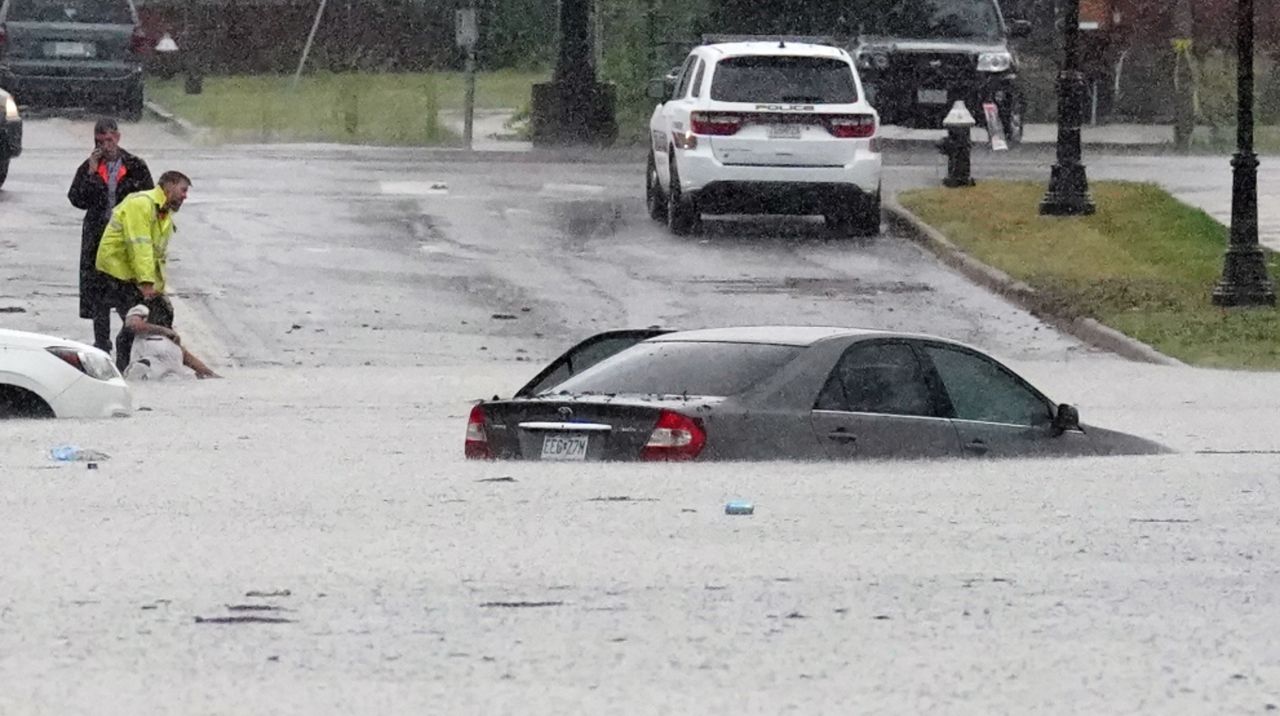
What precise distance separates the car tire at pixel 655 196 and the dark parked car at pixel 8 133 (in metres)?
6.35

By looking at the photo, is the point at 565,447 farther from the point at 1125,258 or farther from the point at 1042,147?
the point at 1042,147

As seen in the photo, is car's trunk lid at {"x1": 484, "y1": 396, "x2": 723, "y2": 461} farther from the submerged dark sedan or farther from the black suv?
the black suv

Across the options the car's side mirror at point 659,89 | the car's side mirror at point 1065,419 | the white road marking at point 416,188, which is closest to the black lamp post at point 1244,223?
the car's side mirror at point 659,89

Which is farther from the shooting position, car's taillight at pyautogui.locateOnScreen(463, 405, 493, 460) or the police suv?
the police suv

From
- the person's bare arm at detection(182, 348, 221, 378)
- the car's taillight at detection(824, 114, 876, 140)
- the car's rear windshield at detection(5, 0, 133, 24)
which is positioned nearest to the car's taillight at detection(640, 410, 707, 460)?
the person's bare arm at detection(182, 348, 221, 378)

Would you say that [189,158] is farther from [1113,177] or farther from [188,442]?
[188,442]

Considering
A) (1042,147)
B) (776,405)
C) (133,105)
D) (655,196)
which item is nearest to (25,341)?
(776,405)

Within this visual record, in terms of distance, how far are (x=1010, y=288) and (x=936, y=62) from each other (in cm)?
1328

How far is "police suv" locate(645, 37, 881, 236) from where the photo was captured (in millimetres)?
26859

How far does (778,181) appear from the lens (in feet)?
88.2

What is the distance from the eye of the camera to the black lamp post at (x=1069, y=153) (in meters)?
27.8

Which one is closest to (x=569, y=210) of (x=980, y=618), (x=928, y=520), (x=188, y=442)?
(x=188, y=442)

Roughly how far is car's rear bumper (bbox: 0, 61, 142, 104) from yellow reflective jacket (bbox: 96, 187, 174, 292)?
21.5 m

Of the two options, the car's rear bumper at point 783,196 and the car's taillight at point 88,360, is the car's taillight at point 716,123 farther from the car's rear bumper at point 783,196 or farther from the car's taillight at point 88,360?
the car's taillight at point 88,360
